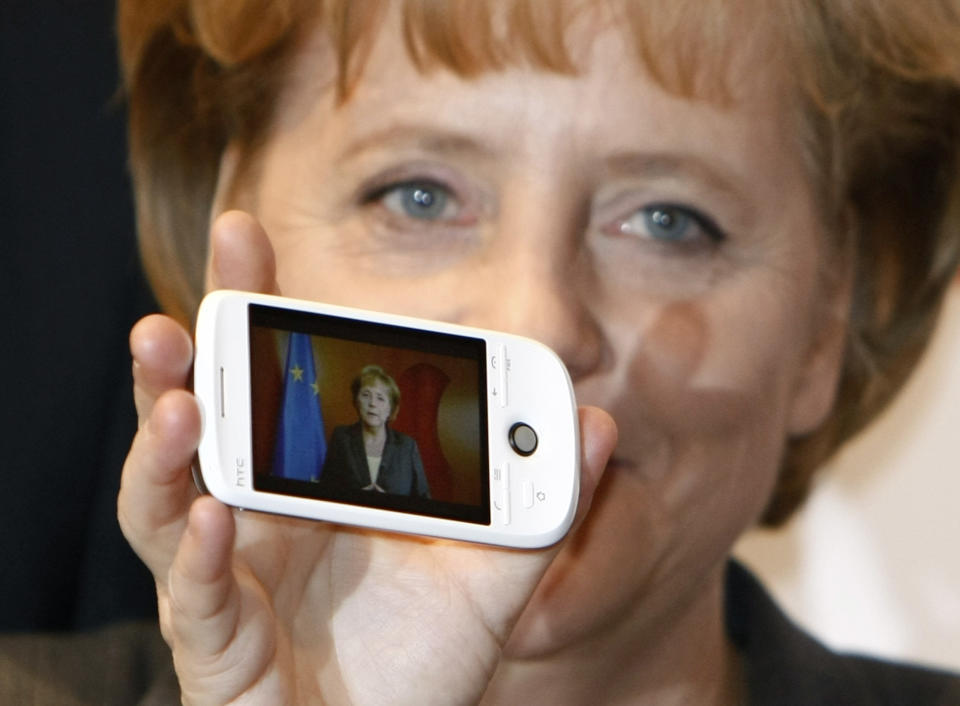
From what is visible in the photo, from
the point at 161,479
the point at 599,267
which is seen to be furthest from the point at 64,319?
the point at 161,479

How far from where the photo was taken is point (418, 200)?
95cm

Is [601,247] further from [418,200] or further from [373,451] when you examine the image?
[373,451]

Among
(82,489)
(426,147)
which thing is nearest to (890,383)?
(426,147)

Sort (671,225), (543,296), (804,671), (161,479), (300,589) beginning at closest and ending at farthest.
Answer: (161,479), (300,589), (543,296), (671,225), (804,671)

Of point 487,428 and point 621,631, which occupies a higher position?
point 487,428

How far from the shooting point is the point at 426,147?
0.92 meters

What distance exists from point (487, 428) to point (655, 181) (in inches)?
11.5

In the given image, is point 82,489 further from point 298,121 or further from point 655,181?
point 655,181

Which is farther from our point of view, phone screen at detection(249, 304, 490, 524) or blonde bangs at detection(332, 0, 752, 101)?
blonde bangs at detection(332, 0, 752, 101)

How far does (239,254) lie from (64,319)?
→ 1.86ft

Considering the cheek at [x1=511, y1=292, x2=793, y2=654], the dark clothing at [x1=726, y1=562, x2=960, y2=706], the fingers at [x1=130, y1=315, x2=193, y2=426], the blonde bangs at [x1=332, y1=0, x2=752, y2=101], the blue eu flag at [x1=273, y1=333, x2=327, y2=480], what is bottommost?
the dark clothing at [x1=726, y1=562, x2=960, y2=706]

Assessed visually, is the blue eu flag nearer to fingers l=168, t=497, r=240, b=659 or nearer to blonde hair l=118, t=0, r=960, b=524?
fingers l=168, t=497, r=240, b=659

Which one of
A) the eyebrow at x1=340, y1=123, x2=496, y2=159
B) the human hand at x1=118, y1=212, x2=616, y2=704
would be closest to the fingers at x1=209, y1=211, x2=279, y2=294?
the human hand at x1=118, y1=212, x2=616, y2=704

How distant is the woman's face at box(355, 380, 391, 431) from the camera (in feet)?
2.22
